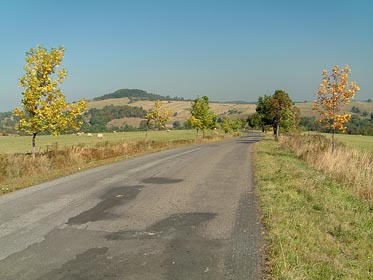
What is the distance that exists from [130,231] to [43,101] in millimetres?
13022

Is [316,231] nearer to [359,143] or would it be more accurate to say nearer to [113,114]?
[359,143]

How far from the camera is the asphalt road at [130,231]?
4.92 meters

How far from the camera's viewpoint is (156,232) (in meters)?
6.61

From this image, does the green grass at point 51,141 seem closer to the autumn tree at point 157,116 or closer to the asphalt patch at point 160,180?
the autumn tree at point 157,116

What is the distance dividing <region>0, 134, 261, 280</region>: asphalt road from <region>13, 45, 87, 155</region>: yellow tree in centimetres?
Answer: 662

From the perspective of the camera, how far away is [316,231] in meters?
6.46

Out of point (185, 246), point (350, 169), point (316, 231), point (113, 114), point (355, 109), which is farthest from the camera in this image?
point (355, 109)

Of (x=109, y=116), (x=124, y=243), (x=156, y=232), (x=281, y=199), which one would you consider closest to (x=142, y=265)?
(x=124, y=243)

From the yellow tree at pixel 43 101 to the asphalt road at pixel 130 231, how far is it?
21.7 ft

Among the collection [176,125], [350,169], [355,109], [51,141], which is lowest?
[51,141]

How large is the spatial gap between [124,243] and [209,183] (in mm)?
6348

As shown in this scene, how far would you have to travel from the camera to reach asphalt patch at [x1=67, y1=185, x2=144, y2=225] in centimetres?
747

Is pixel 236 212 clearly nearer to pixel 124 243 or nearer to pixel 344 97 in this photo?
pixel 124 243

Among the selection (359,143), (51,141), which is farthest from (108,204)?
(359,143)
